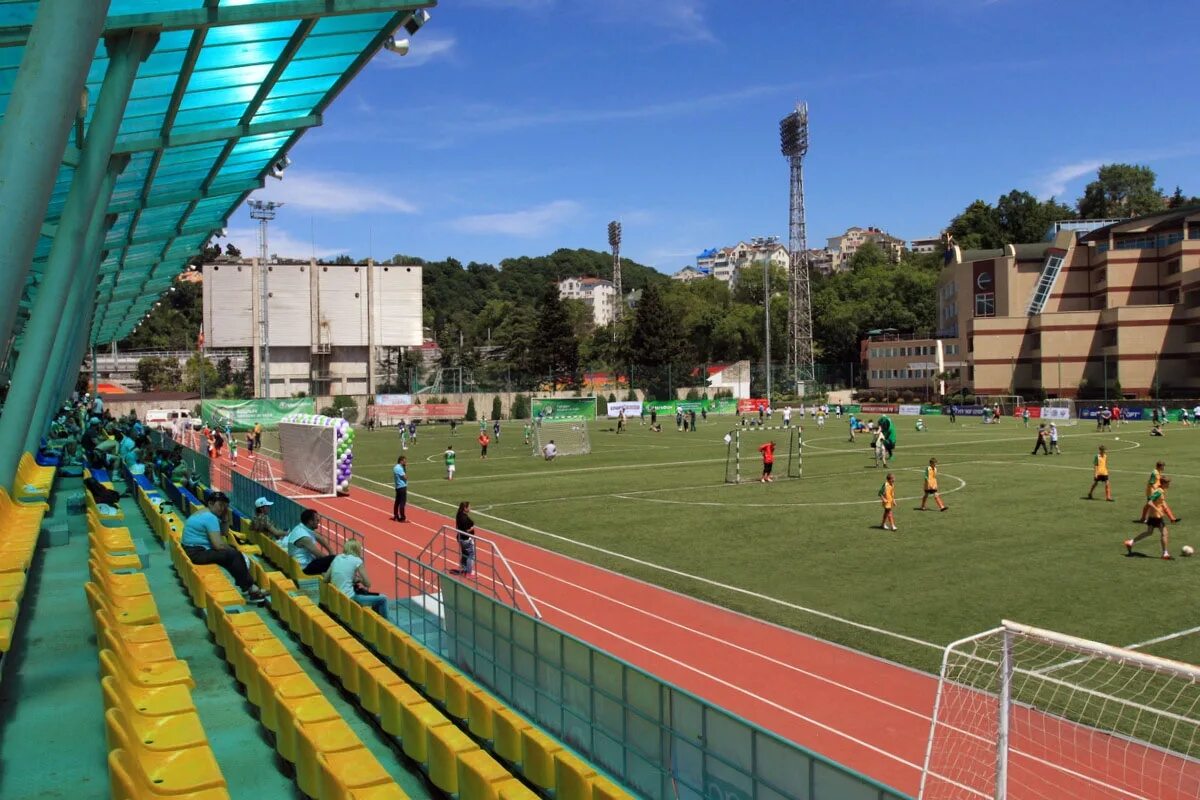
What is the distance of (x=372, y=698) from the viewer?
26.1 feet

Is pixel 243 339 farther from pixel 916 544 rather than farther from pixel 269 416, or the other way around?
pixel 916 544

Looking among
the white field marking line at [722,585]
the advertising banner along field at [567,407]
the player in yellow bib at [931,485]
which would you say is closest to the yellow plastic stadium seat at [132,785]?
the white field marking line at [722,585]

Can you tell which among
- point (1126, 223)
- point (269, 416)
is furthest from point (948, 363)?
point (269, 416)

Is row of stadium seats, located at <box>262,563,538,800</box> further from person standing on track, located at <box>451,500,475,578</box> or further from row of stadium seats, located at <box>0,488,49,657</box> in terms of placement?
person standing on track, located at <box>451,500,475,578</box>

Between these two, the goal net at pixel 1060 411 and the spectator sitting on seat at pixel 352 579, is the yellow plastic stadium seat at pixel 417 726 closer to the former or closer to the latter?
the spectator sitting on seat at pixel 352 579

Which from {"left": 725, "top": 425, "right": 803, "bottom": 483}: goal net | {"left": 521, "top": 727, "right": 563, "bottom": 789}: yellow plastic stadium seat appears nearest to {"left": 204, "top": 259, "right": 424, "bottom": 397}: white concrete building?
{"left": 725, "top": 425, "right": 803, "bottom": 483}: goal net

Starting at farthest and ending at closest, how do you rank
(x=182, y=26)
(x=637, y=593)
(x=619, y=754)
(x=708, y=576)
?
(x=708, y=576)
(x=637, y=593)
(x=182, y=26)
(x=619, y=754)

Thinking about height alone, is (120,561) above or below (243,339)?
below

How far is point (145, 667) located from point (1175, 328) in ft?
281

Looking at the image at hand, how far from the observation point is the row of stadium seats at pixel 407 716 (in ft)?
19.4

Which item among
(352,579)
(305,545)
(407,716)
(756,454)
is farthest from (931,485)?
(407,716)

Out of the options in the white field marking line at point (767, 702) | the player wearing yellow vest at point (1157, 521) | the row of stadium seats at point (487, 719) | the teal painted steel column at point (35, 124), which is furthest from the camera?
the player wearing yellow vest at point (1157, 521)

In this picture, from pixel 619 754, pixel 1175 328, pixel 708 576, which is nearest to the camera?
pixel 619 754

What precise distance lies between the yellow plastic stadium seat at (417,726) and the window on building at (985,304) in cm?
9623
